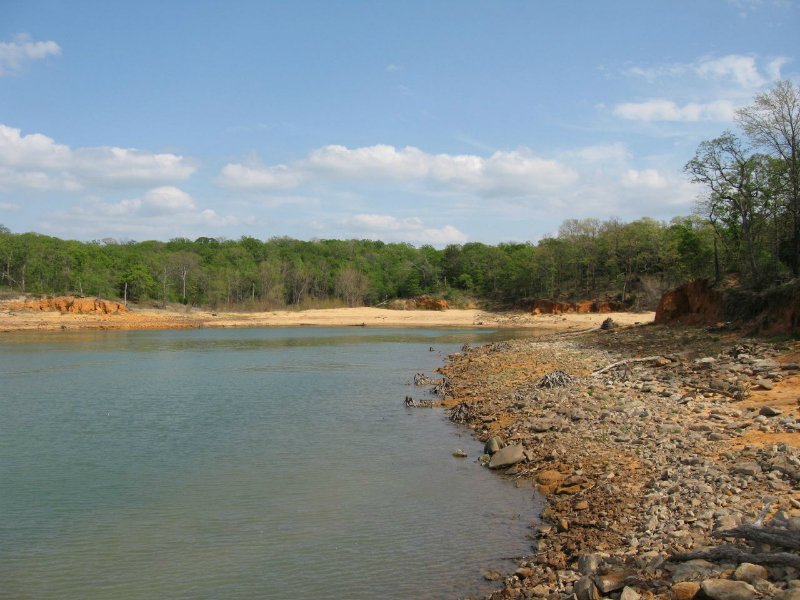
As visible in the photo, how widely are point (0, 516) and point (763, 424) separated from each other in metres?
13.7

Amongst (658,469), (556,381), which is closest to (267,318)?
(556,381)

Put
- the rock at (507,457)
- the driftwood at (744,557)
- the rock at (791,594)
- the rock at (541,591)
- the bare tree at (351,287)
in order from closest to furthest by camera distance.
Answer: the rock at (791,594) < the driftwood at (744,557) < the rock at (541,591) < the rock at (507,457) < the bare tree at (351,287)

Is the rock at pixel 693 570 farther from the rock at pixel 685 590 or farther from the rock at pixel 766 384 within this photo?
the rock at pixel 766 384

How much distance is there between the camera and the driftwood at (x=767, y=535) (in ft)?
17.8

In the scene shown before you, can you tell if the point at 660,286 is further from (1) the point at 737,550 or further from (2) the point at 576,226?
(1) the point at 737,550

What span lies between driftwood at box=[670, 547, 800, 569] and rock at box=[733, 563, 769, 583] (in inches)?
4.8

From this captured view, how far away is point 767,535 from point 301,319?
7547 cm

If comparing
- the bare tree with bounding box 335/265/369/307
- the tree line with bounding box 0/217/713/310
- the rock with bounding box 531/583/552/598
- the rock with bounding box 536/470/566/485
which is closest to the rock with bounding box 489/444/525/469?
the rock with bounding box 536/470/566/485

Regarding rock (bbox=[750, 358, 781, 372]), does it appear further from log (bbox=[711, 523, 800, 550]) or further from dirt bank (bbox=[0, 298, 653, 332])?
dirt bank (bbox=[0, 298, 653, 332])

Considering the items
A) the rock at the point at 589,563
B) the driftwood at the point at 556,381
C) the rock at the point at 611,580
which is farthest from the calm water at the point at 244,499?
the driftwood at the point at 556,381

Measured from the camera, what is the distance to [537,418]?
1421 cm

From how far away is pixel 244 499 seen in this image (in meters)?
10.4

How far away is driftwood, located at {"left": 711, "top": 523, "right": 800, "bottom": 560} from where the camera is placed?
214 inches

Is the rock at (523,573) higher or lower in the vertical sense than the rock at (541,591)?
lower
